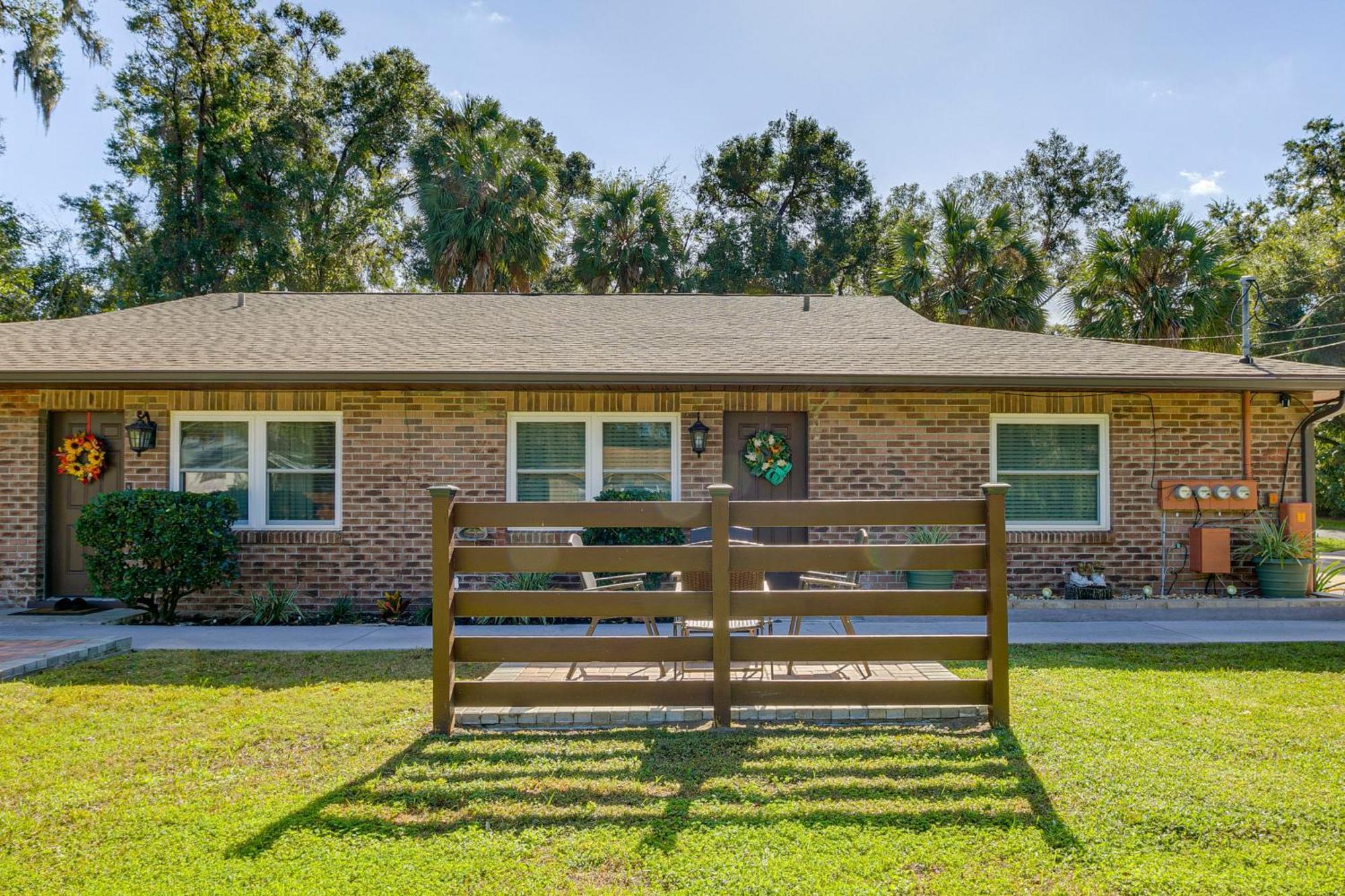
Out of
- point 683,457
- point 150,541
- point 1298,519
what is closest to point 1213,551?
point 1298,519

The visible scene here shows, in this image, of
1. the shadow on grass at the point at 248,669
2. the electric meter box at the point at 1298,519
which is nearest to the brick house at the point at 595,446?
the electric meter box at the point at 1298,519

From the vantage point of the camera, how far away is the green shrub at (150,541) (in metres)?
7.52

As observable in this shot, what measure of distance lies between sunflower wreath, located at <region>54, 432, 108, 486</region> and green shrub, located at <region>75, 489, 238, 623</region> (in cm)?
98

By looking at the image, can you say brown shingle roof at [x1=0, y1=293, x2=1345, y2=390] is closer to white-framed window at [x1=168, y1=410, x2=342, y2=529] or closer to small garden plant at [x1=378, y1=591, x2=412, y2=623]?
white-framed window at [x1=168, y1=410, x2=342, y2=529]

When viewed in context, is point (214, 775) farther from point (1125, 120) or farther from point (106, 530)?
point (1125, 120)

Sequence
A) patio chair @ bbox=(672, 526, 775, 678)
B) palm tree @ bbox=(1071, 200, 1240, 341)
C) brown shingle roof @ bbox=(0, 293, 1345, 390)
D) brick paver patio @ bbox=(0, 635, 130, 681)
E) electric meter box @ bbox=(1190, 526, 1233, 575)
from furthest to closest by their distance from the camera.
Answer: palm tree @ bbox=(1071, 200, 1240, 341)
electric meter box @ bbox=(1190, 526, 1233, 575)
brown shingle roof @ bbox=(0, 293, 1345, 390)
brick paver patio @ bbox=(0, 635, 130, 681)
patio chair @ bbox=(672, 526, 775, 678)

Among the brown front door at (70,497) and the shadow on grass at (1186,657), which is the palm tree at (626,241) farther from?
the shadow on grass at (1186,657)

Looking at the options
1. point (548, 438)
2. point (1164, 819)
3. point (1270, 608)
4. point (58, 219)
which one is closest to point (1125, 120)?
point (1270, 608)

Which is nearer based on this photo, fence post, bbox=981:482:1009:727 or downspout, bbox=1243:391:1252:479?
fence post, bbox=981:482:1009:727

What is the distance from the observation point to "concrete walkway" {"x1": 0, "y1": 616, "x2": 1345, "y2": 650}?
6844mm

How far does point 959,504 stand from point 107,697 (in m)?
5.50

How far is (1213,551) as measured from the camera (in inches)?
330

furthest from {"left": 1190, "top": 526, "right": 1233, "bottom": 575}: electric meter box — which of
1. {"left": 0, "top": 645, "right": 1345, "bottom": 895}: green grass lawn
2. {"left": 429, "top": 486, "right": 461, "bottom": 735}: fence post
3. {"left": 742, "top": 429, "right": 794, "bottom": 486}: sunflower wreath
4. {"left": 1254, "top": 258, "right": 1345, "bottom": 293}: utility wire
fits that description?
{"left": 1254, "top": 258, "right": 1345, "bottom": 293}: utility wire

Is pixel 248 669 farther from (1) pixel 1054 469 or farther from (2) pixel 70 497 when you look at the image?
(1) pixel 1054 469
